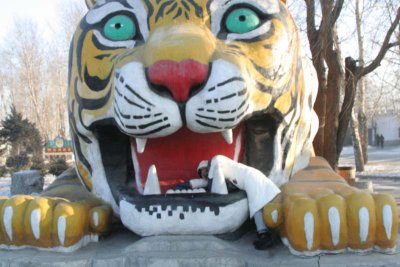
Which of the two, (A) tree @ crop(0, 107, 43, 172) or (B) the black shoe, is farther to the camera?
(A) tree @ crop(0, 107, 43, 172)

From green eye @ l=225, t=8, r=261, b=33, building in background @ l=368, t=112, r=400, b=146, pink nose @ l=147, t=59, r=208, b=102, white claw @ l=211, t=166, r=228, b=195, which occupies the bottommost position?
building in background @ l=368, t=112, r=400, b=146

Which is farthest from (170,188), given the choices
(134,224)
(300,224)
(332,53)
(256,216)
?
(332,53)

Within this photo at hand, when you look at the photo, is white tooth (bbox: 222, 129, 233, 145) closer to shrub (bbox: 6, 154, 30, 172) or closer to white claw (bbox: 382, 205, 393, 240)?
white claw (bbox: 382, 205, 393, 240)

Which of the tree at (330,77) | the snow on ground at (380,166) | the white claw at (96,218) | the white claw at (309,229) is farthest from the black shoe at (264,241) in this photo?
the snow on ground at (380,166)

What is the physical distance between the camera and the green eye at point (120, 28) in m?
3.06

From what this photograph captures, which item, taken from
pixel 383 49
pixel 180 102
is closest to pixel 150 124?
pixel 180 102

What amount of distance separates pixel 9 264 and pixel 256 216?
4.65ft

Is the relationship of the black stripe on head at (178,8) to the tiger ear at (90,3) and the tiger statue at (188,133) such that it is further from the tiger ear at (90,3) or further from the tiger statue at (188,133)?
the tiger ear at (90,3)

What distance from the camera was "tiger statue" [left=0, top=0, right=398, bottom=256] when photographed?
2627mm

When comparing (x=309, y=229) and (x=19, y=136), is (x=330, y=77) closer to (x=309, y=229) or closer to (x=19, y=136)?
(x=309, y=229)

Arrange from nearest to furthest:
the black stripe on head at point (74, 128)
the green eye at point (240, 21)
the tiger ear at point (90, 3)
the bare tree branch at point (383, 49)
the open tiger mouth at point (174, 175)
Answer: the open tiger mouth at point (174, 175), the green eye at point (240, 21), the black stripe on head at point (74, 128), the tiger ear at point (90, 3), the bare tree branch at point (383, 49)

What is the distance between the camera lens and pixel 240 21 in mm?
3012

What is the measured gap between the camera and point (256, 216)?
2.85 metres

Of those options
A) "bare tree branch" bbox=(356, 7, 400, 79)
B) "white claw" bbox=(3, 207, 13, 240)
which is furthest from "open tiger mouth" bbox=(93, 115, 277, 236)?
"bare tree branch" bbox=(356, 7, 400, 79)
